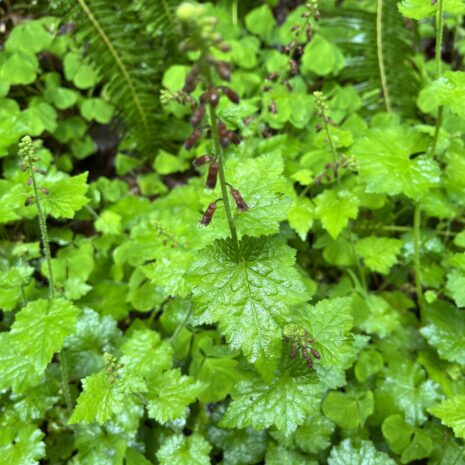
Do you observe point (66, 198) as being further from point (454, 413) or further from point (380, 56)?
point (380, 56)

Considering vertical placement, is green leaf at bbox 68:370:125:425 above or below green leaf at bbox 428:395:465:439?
above

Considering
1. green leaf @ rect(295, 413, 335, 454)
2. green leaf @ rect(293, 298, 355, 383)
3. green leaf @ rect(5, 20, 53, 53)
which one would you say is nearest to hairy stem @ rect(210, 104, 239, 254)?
green leaf @ rect(293, 298, 355, 383)

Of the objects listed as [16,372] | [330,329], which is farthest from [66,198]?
[330,329]

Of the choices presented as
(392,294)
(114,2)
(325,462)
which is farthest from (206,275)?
(114,2)

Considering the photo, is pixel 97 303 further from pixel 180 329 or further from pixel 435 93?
pixel 435 93

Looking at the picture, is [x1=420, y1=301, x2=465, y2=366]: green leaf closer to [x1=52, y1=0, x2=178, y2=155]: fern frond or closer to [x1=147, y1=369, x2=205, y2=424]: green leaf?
A: [x1=147, y1=369, x2=205, y2=424]: green leaf

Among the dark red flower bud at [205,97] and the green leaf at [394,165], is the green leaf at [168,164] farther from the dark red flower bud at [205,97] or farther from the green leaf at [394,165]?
the dark red flower bud at [205,97]
